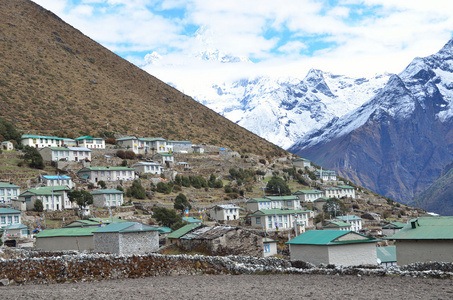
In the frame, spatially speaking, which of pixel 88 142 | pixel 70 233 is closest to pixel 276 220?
pixel 88 142

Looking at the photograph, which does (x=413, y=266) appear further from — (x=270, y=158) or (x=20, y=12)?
(x=20, y=12)

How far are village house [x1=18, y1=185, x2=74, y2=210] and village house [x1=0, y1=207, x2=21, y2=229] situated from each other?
5933 millimetres

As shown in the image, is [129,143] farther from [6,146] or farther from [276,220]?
[276,220]

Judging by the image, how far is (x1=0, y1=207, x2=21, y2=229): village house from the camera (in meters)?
50.0

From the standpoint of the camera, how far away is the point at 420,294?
16.6 metres

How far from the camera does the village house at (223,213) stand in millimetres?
67756

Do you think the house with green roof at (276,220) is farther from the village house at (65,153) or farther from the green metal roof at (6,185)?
the green metal roof at (6,185)

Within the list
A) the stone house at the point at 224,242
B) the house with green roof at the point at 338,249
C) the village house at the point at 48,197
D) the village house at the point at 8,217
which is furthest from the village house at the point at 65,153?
the house with green roof at the point at 338,249

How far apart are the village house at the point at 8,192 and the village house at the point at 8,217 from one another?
7027 millimetres

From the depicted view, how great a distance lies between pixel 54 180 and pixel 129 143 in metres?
29.9

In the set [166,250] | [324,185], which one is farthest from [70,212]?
[324,185]

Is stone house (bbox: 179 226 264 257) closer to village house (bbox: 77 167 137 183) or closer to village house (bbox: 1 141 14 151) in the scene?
village house (bbox: 77 167 137 183)

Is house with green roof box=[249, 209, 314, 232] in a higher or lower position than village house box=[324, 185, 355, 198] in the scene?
lower

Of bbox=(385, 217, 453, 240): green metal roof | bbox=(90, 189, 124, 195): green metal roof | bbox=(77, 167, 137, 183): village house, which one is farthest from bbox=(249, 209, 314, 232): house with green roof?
bbox=(385, 217, 453, 240): green metal roof
